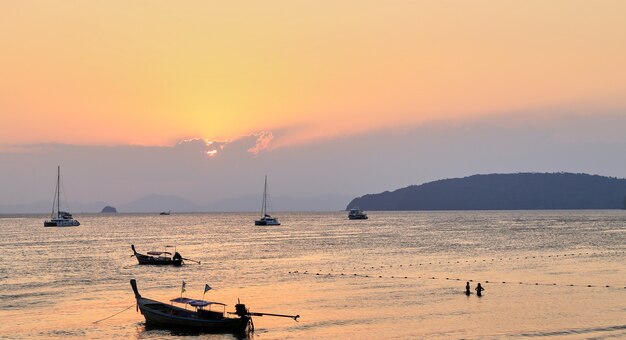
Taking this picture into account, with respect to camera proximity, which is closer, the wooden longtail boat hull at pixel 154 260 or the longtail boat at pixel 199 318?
the longtail boat at pixel 199 318

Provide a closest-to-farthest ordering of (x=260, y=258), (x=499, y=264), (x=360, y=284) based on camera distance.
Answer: (x=360, y=284)
(x=499, y=264)
(x=260, y=258)

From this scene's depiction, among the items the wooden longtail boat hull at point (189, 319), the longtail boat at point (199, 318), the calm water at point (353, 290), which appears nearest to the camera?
the longtail boat at point (199, 318)

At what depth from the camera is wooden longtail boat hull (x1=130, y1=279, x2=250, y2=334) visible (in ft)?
198

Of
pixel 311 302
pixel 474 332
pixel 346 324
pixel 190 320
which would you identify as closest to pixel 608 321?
pixel 474 332

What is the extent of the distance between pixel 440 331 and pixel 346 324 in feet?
26.8

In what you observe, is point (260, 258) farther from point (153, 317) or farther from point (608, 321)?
point (608, 321)

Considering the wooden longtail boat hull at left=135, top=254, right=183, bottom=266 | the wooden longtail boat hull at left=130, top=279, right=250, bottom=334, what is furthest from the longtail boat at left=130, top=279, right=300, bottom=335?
the wooden longtail boat hull at left=135, top=254, right=183, bottom=266

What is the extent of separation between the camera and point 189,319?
62250 millimetres

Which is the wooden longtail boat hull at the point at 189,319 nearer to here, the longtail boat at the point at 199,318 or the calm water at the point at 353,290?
the longtail boat at the point at 199,318

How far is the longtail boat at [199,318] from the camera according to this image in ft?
198

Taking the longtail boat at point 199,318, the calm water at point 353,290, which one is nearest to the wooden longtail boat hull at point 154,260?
the calm water at point 353,290

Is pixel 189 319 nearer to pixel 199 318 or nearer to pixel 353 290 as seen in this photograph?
pixel 199 318

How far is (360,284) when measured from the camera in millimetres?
88250

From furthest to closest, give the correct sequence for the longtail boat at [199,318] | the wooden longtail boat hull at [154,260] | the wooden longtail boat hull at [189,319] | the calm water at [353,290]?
1. the wooden longtail boat hull at [154,260]
2. the calm water at [353,290]
3. the wooden longtail boat hull at [189,319]
4. the longtail boat at [199,318]
